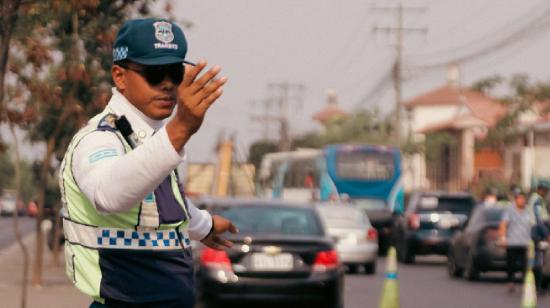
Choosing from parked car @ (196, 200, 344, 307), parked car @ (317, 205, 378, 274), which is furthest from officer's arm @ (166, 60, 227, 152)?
parked car @ (317, 205, 378, 274)

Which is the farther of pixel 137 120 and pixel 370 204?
pixel 370 204

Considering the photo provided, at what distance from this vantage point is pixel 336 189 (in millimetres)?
45531

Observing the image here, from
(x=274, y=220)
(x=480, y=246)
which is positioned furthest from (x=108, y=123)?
(x=480, y=246)

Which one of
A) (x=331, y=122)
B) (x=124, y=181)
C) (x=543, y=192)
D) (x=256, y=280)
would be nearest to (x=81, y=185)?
(x=124, y=181)

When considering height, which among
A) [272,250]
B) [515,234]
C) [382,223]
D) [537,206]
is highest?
[537,206]

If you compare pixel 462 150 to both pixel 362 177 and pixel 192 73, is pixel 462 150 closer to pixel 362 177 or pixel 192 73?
pixel 362 177

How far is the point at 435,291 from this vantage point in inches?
946

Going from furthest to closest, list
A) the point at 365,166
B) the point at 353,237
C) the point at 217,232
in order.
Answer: the point at 365,166 → the point at 353,237 → the point at 217,232

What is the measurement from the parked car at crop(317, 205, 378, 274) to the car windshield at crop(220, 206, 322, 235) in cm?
1212

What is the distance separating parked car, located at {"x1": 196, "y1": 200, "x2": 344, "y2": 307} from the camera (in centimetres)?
1518

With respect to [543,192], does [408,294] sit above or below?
below

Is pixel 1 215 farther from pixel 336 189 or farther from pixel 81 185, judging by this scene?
pixel 81 185

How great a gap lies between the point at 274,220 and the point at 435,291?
8.27 meters

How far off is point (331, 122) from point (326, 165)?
243 ft
